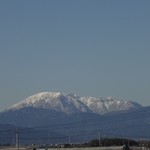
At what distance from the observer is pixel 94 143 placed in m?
136

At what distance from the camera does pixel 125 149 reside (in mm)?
36625

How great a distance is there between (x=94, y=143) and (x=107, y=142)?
6.10 meters

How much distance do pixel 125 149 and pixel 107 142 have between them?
93.9 m

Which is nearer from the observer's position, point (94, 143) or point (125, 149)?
point (125, 149)

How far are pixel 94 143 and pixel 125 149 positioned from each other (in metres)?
99.4

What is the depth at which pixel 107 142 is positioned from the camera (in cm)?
13000

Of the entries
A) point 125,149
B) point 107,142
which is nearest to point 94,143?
point 107,142

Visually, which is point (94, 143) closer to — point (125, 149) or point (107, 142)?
point (107, 142)

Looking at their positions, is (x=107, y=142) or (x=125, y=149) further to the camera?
(x=107, y=142)
